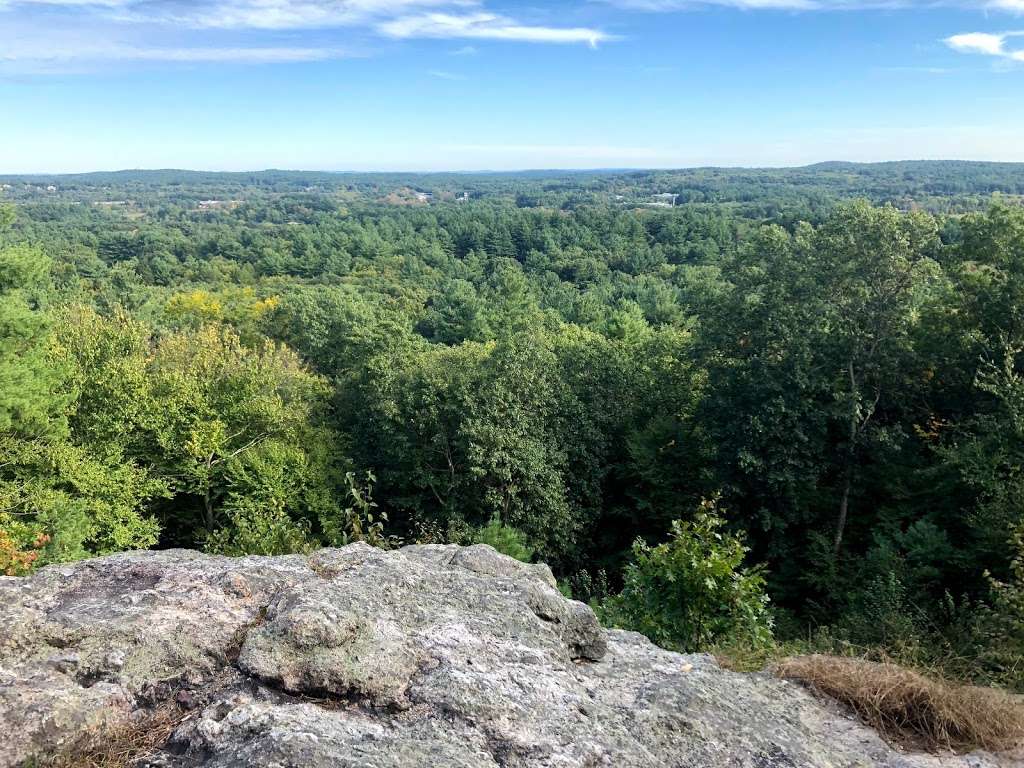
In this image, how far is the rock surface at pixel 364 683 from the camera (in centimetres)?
397

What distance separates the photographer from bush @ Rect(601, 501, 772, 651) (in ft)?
26.2

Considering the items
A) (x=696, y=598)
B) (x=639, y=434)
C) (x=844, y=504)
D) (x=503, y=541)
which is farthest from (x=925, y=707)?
(x=639, y=434)

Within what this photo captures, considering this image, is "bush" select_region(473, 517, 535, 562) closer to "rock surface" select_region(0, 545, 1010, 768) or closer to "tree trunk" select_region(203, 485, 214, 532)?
"tree trunk" select_region(203, 485, 214, 532)

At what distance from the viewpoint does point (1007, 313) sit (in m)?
17.5

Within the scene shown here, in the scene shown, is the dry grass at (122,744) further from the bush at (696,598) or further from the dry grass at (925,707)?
the bush at (696,598)

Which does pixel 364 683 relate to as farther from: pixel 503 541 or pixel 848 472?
pixel 848 472

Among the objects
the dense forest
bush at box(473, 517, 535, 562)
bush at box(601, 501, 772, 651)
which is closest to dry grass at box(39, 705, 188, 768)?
bush at box(601, 501, 772, 651)

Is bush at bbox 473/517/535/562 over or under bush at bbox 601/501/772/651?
under

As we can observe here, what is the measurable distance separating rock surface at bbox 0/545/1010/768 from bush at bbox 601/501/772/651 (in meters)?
2.32

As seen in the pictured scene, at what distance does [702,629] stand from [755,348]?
13.0 metres

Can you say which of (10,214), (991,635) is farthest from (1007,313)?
(10,214)

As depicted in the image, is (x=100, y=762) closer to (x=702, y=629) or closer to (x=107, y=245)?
(x=702, y=629)

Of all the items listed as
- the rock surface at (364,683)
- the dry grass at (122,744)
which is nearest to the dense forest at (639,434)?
the rock surface at (364,683)

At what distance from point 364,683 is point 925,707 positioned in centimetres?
419
